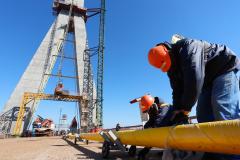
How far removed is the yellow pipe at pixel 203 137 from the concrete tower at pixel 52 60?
118 ft

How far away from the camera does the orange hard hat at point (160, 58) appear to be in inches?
97.7

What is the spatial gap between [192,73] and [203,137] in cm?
59

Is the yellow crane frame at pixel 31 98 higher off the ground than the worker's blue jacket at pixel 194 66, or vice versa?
the yellow crane frame at pixel 31 98

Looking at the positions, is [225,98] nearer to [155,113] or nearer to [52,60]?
[155,113]

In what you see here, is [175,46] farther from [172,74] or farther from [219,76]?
[219,76]

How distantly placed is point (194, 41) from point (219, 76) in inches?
17.5

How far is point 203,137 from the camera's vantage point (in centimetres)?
185

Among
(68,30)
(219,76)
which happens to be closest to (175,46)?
(219,76)

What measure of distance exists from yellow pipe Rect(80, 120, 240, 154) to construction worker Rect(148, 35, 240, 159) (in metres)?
0.24

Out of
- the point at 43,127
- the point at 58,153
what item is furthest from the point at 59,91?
the point at 58,153

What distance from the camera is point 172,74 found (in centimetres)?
266

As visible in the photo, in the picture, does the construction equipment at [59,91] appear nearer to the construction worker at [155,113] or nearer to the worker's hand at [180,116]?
the construction worker at [155,113]

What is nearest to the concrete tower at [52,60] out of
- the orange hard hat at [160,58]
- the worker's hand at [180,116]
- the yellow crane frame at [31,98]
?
the yellow crane frame at [31,98]

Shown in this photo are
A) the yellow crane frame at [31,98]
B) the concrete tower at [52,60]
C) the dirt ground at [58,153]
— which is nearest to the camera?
the dirt ground at [58,153]
